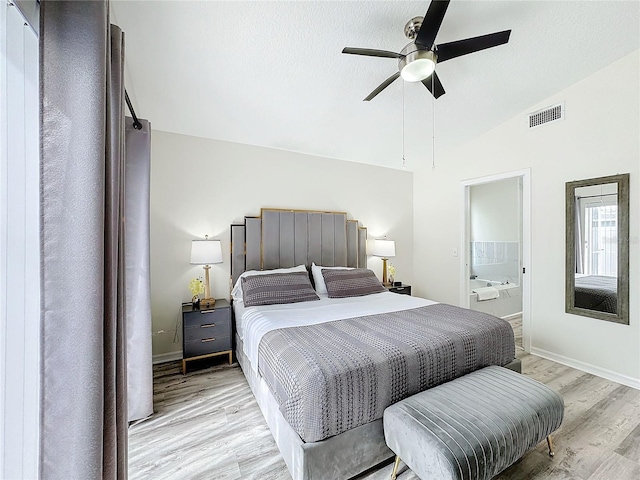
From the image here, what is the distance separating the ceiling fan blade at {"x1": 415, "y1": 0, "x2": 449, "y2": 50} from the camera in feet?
4.92

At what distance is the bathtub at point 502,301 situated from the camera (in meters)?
4.61

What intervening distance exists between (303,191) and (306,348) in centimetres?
254

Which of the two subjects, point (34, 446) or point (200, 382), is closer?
point (34, 446)

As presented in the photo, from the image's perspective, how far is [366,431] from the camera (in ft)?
5.16

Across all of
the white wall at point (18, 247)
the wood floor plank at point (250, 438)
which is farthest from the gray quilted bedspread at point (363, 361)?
the white wall at point (18, 247)

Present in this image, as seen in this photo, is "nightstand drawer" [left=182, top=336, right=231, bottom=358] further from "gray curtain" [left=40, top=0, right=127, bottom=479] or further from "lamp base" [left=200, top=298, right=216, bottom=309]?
"gray curtain" [left=40, top=0, right=127, bottom=479]

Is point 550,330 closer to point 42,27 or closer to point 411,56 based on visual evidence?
point 411,56

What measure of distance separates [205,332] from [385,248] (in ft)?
8.51

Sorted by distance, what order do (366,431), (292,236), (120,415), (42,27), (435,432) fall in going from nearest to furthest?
(42,27) < (120,415) < (435,432) < (366,431) < (292,236)

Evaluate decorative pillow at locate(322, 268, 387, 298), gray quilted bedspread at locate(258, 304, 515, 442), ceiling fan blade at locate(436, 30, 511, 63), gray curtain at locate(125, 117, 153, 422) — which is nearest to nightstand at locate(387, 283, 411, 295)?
decorative pillow at locate(322, 268, 387, 298)

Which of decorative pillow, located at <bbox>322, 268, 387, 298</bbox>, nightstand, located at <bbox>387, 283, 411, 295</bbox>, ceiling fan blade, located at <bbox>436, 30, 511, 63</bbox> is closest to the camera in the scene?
ceiling fan blade, located at <bbox>436, 30, 511, 63</bbox>

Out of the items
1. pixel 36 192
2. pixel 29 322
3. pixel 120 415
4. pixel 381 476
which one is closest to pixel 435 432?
pixel 381 476

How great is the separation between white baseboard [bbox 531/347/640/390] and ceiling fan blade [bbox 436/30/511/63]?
10.3 feet

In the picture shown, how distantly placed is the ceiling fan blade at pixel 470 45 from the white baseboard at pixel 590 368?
315 centimetres
